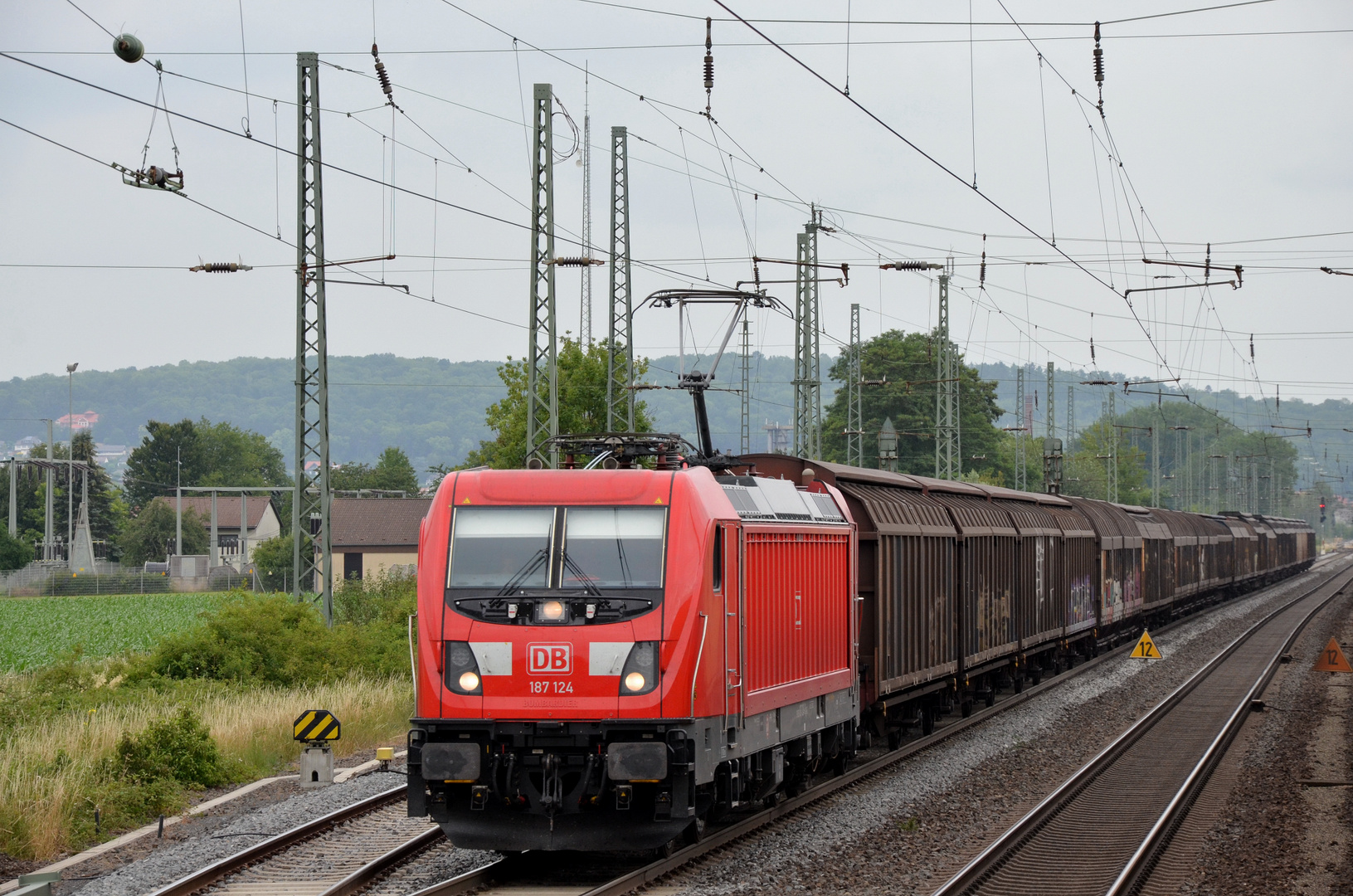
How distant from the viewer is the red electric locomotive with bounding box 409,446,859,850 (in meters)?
10.7

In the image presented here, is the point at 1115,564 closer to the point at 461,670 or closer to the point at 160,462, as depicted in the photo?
the point at 461,670

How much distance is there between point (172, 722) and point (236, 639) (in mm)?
7800

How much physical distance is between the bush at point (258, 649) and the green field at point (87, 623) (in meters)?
9.10

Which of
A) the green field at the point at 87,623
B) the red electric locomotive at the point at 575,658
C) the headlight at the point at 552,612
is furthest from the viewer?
the green field at the point at 87,623

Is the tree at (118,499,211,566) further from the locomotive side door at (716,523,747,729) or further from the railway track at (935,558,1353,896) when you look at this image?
the locomotive side door at (716,523,747,729)

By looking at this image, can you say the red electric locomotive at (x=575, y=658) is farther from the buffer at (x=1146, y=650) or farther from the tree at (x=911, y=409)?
the tree at (x=911, y=409)

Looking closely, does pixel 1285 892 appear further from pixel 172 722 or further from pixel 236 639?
pixel 236 639

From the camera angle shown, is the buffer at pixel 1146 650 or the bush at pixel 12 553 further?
the bush at pixel 12 553

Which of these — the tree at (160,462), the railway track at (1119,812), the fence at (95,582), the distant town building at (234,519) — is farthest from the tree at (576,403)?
the tree at (160,462)

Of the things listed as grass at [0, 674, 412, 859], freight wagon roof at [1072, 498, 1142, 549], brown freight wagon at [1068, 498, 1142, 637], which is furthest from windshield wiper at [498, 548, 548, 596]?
freight wagon roof at [1072, 498, 1142, 549]

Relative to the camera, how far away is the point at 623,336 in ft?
113

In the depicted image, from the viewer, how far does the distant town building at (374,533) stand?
7912cm

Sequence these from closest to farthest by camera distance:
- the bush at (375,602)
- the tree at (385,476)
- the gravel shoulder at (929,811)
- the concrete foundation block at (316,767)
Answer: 1. the gravel shoulder at (929,811)
2. the concrete foundation block at (316,767)
3. the bush at (375,602)
4. the tree at (385,476)

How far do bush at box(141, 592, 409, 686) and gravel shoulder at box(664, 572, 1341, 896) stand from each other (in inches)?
423
